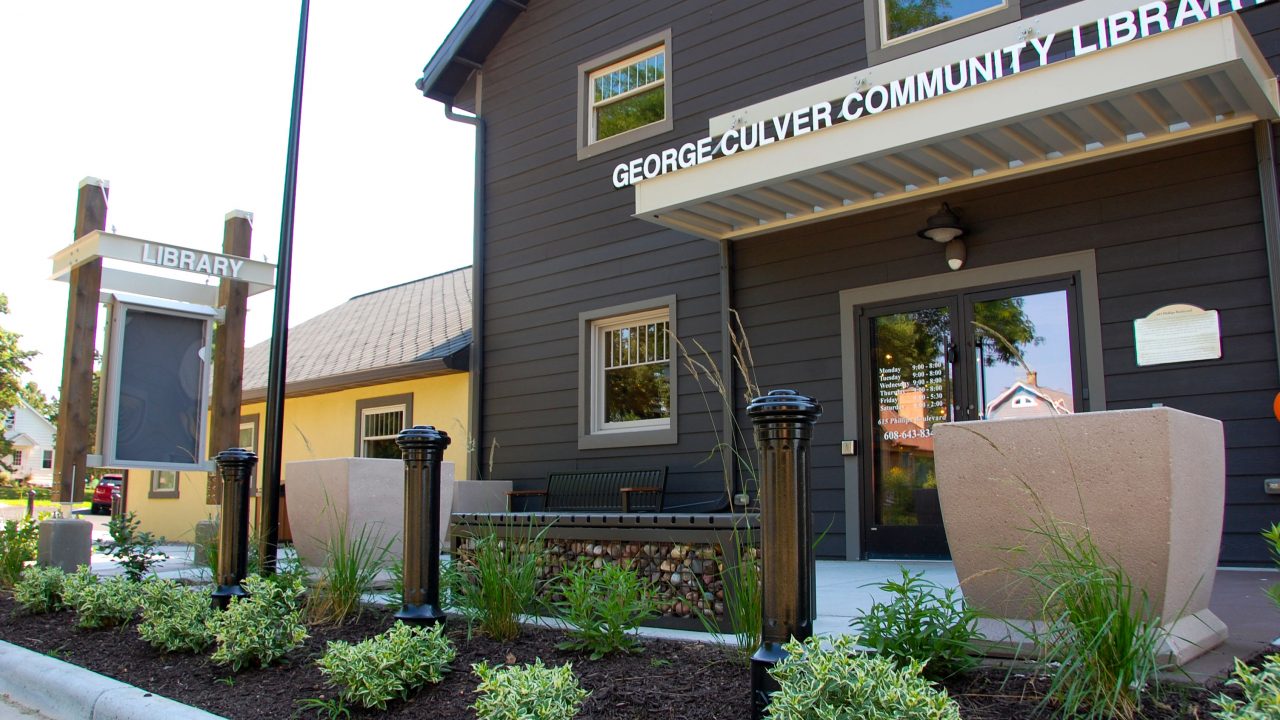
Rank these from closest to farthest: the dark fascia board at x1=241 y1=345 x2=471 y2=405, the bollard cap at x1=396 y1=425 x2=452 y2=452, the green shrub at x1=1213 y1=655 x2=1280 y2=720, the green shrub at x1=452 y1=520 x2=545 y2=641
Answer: the green shrub at x1=1213 y1=655 x2=1280 y2=720
the green shrub at x1=452 y1=520 x2=545 y2=641
the bollard cap at x1=396 y1=425 x2=452 y2=452
the dark fascia board at x1=241 y1=345 x2=471 y2=405

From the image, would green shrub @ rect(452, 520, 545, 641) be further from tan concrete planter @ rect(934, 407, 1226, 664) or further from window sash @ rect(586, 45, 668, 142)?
window sash @ rect(586, 45, 668, 142)

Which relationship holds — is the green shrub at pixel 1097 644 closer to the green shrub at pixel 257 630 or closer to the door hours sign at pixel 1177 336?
the green shrub at pixel 257 630

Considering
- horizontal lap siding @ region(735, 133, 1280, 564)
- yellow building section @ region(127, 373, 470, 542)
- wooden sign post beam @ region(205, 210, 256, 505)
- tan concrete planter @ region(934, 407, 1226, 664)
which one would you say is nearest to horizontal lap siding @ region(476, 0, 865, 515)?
yellow building section @ region(127, 373, 470, 542)

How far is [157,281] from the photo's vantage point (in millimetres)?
7688

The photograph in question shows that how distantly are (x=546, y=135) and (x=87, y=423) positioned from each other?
531cm

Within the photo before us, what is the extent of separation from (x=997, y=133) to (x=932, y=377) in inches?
75.8

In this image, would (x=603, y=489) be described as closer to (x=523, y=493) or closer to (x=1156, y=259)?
(x=523, y=493)

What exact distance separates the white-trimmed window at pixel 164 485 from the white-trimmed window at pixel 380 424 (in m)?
5.34

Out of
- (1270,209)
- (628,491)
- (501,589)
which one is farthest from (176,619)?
(1270,209)

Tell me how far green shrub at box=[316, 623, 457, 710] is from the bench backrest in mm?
4729

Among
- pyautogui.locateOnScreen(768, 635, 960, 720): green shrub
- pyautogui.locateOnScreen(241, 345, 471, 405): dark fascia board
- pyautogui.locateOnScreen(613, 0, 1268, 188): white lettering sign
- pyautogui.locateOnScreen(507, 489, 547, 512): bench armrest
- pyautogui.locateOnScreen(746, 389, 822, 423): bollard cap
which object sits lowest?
pyautogui.locateOnScreen(768, 635, 960, 720): green shrub

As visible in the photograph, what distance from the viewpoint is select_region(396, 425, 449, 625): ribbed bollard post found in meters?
3.86

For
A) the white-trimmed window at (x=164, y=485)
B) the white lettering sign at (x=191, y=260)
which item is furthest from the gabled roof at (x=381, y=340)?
the white lettering sign at (x=191, y=260)

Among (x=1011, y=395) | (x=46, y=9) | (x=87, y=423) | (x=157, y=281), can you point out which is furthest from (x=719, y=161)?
(x=46, y=9)
